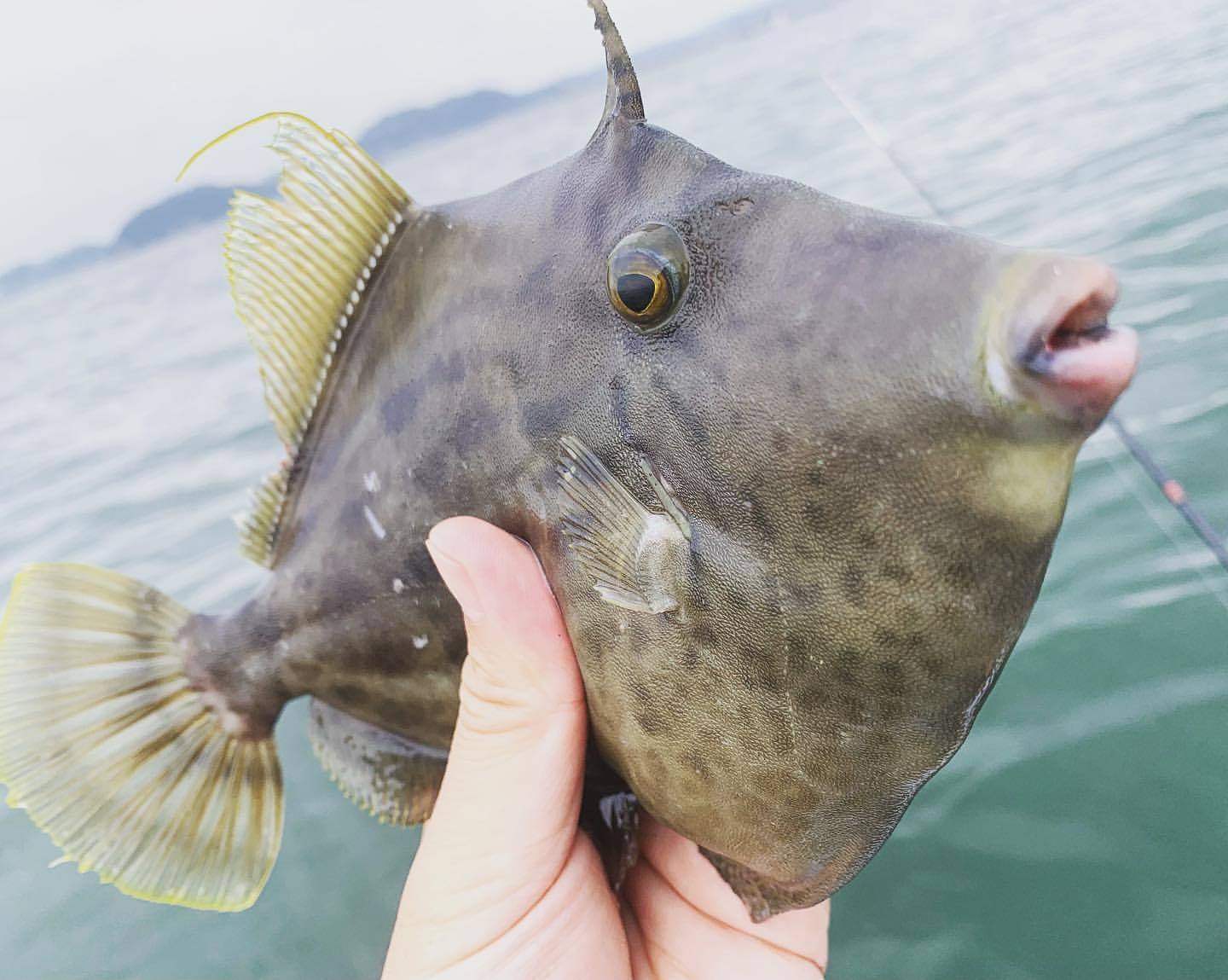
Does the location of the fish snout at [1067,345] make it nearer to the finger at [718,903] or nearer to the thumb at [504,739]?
the thumb at [504,739]

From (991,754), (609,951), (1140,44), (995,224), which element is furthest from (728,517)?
(1140,44)

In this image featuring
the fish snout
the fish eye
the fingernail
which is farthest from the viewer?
the fingernail

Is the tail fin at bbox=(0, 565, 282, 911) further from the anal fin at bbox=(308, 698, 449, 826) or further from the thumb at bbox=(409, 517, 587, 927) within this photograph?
the thumb at bbox=(409, 517, 587, 927)

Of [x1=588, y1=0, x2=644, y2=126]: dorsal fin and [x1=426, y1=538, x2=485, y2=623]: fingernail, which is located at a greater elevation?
[x1=588, y1=0, x2=644, y2=126]: dorsal fin

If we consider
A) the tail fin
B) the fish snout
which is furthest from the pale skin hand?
the fish snout

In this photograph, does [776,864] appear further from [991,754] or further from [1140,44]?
[1140,44]

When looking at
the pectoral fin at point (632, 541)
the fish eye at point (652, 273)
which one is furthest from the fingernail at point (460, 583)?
the fish eye at point (652, 273)

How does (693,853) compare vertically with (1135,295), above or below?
above
